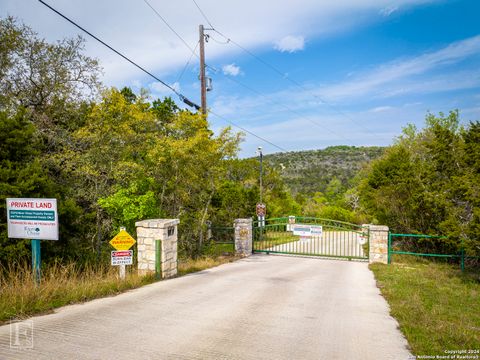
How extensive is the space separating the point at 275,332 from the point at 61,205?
7.03 m

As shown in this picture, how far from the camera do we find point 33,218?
6738mm

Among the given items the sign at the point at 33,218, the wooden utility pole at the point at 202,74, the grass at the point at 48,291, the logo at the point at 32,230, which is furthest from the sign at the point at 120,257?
the wooden utility pole at the point at 202,74

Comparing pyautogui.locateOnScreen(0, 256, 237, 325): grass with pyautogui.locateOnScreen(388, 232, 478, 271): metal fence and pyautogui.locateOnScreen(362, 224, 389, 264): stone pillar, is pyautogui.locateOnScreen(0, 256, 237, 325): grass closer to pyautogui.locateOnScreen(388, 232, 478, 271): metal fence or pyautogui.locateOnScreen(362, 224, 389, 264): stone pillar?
pyautogui.locateOnScreen(362, 224, 389, 264): stone pillar

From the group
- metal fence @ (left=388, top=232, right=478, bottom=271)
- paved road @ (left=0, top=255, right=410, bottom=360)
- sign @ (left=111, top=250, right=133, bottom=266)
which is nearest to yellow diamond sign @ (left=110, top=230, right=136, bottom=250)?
sign @ (left=111, top=250, right=133, bottom=266)

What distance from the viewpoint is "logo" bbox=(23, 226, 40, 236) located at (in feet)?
22.1

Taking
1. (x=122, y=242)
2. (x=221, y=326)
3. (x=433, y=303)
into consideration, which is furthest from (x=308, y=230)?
(x=221, y=326)

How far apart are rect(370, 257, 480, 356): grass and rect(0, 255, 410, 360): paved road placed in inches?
12.1

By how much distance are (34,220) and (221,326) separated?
4.57 m

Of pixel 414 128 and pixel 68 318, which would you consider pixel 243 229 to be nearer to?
pixel 68 318

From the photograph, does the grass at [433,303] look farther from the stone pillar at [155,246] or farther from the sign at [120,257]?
the sign at [120,257]

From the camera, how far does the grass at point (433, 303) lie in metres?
4.80

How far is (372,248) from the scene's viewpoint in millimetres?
13391

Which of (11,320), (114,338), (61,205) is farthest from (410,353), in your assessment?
(61,205)

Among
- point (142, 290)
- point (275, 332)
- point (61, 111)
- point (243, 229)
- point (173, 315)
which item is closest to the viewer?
point (275, 332)
